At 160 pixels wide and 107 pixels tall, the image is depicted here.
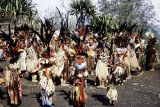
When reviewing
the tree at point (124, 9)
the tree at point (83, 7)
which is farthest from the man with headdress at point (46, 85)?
the tree at point (124, 9)

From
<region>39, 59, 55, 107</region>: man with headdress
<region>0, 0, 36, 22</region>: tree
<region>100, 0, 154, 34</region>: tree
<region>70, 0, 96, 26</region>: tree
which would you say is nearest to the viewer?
<region>39, 59, 55, 107</region>: man with headdress

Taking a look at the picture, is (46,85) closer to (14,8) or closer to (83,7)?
(14,8)

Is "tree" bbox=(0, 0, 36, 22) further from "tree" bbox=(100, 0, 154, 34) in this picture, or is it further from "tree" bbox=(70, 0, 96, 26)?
"tree" bbox=(100, 0, 154, 34)

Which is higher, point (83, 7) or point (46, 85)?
point (83, 7)

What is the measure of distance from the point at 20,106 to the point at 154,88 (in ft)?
24.1

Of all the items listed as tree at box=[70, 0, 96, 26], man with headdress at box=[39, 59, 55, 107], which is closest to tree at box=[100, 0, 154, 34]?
tree at box=[70, 0, 96, 26]

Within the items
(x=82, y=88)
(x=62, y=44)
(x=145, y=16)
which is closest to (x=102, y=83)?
(x=62, y=44)

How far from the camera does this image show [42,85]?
41.3 feet

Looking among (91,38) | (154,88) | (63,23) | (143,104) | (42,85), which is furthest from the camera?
(91,38)

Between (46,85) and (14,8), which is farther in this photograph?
(14,8)

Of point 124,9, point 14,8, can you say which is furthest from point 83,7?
point 124,9

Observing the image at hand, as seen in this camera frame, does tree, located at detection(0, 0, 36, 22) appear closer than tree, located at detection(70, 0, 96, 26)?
Yes

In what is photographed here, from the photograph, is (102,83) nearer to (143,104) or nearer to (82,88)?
(143,104)

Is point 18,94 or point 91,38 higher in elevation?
point 91,38
